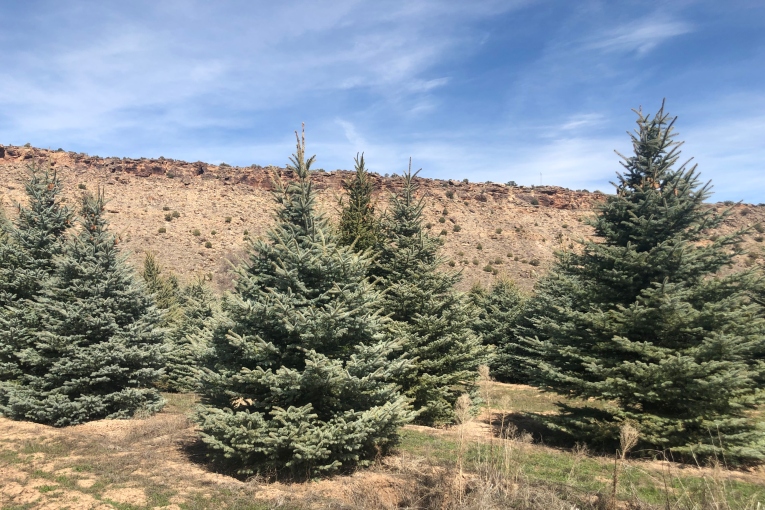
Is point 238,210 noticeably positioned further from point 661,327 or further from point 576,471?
point 576,471

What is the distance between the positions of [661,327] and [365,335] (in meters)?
6.35

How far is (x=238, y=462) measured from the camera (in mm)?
8234

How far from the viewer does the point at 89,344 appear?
497 inches

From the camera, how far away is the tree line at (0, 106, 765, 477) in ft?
24.9

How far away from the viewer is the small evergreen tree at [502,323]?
24156 millimetres

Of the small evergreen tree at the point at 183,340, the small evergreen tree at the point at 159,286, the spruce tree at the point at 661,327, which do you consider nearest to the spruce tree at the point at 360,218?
the small evergreen tree at the point at 183,340

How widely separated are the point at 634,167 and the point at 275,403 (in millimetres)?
9747

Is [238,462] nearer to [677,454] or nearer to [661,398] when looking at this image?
[661,398]

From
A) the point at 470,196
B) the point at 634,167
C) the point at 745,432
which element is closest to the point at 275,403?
the point at 745,432

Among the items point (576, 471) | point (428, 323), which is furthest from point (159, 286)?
point (576, 471)

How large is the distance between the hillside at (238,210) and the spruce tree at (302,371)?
35.7 meters

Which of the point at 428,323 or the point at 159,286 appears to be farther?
the point at 159,286

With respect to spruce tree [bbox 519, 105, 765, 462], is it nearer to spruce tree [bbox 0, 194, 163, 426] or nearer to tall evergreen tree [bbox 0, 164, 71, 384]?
spruce tree [bbox 0, 194, 163, 426]

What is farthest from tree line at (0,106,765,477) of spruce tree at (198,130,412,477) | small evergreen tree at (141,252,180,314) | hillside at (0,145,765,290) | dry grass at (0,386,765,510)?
hillside at (0,145,765,290)
